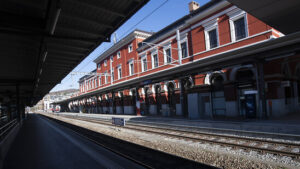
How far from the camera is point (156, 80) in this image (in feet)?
70.0

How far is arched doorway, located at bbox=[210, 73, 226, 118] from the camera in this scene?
62.6 ft

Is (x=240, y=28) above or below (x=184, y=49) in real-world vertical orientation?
above

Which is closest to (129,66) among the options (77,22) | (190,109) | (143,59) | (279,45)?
(143,59)

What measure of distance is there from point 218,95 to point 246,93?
482 centimetres

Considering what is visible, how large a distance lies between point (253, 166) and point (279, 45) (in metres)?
8.14

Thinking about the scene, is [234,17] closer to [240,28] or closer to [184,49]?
[240,28]

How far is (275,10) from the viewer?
6.88m

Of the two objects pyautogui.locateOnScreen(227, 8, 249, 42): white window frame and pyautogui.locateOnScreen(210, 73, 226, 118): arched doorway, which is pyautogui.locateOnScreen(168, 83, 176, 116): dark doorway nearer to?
pyautogui.locateOnScreen(210, 73, 226, 118): arched doorway

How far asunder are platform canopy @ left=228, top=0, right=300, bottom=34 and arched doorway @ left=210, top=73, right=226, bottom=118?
11.0 m

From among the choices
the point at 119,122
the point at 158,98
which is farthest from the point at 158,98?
the point at 119,122

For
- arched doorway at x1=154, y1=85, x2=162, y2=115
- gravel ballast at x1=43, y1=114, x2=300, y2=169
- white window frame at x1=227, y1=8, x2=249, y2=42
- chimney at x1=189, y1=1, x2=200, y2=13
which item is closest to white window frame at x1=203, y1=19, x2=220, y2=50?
white window frame at x1=227, y1=8, x2=249, y2=42

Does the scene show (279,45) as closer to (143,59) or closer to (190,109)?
(190,109)

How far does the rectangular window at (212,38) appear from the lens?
65.5ft

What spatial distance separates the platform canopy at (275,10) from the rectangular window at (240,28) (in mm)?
9419
